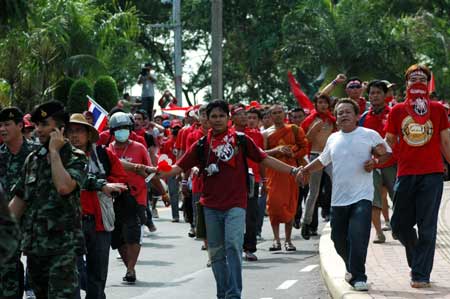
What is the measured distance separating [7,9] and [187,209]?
432 centimetres

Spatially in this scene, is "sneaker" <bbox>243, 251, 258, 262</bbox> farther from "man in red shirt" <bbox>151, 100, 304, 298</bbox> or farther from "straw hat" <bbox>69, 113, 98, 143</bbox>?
"straw hat" <bbox>69, 113, 98, 143</bbox>

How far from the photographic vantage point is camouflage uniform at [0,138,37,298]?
8.94 m

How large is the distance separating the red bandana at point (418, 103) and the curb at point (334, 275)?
5.30 ft

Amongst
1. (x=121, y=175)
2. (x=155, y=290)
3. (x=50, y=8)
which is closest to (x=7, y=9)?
(x=155, y=290)

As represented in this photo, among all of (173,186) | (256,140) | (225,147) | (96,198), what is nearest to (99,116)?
(256,140)

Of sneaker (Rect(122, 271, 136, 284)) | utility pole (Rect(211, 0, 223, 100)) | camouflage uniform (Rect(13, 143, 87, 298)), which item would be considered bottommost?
sneaker (Rect(122, 271, 136, 284))

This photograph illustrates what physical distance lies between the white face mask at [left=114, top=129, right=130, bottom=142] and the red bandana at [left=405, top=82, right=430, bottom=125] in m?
3.33

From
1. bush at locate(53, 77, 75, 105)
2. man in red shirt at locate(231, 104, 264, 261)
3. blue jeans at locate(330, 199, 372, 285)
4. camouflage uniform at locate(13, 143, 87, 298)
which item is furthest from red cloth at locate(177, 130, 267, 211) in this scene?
bush at locate(53, 77, 75, 105)

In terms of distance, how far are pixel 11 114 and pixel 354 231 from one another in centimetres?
313

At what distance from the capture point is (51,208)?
8.55 metres

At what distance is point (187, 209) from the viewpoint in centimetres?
1911

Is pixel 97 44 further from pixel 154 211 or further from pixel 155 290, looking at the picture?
pixel 155 290

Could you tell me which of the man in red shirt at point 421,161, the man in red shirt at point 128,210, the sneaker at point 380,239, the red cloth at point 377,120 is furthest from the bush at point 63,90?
the man in red shirt at point 421,161

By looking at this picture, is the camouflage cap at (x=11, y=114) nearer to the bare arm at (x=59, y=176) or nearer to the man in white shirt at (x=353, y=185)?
the bare arm at (x=59, y=176)
